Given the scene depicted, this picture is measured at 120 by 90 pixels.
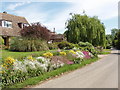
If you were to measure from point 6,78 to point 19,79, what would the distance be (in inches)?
25.9

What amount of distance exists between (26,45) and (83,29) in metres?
12.0

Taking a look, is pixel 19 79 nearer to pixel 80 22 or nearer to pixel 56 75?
pixel 56 75

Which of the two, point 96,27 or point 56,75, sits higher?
point 96,27

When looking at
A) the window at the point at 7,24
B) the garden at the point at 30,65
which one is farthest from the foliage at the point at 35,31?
the window at the point at 7,24

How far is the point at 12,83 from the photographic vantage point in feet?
20.1

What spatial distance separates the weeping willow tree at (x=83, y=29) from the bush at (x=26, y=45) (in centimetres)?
925

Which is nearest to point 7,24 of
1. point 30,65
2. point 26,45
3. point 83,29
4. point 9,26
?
point 9,26

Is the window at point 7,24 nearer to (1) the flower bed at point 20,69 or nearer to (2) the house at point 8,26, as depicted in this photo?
(2) the house at point 8,26

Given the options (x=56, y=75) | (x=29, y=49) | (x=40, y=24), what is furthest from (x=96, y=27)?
(x=56, y=75)

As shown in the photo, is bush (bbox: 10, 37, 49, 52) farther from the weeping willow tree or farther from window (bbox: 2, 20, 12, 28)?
the weeping willow tree

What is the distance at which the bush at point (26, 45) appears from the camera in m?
17.1

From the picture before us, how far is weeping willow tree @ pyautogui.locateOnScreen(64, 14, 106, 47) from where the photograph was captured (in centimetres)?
2592

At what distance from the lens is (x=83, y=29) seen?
25.7 m

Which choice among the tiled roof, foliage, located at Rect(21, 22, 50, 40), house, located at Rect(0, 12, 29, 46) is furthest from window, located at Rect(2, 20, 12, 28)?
foliage, located at Rect(21, 22, 50, 40)
